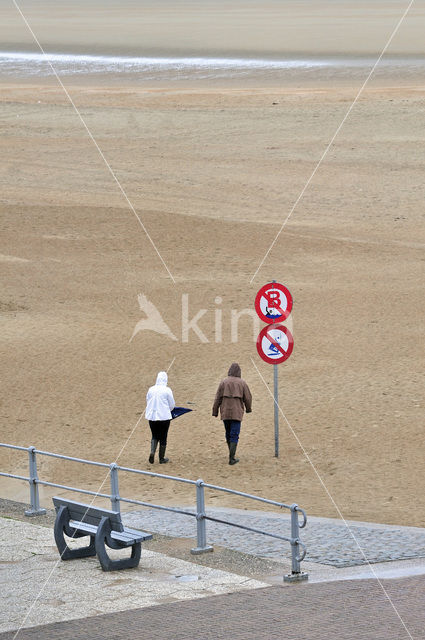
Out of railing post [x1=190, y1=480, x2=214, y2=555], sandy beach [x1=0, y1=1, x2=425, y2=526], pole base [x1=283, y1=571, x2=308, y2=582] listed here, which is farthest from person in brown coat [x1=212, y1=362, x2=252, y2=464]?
pole base [x1=283, y1=571, x2=308, y2=582]

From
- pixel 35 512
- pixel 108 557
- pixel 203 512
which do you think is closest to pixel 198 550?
pixel 203 512

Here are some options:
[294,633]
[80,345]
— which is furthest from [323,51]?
[294,633]

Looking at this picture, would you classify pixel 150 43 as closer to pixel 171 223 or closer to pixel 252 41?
pixel 252 41

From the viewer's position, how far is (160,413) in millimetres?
16016

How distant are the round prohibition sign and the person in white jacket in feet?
4.41

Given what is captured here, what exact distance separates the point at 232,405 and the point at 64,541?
14.8ft

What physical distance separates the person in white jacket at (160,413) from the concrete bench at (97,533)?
12.8ft

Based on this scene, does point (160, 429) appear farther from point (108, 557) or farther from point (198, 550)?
point (108, 557)

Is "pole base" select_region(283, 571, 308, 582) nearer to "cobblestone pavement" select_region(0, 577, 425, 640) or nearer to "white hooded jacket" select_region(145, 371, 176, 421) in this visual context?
"cobblestone pavement" select_region(0, 577, 425, 640)

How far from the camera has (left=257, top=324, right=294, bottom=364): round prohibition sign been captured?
1609cm

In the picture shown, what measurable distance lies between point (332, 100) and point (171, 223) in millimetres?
13504

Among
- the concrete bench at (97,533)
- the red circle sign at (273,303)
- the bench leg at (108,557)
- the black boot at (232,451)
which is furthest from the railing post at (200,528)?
the red circle sign at (273,303)

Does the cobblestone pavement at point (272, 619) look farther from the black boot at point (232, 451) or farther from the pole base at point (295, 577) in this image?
the black boot at point (232, 451)

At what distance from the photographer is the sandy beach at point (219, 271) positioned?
16.5 m
